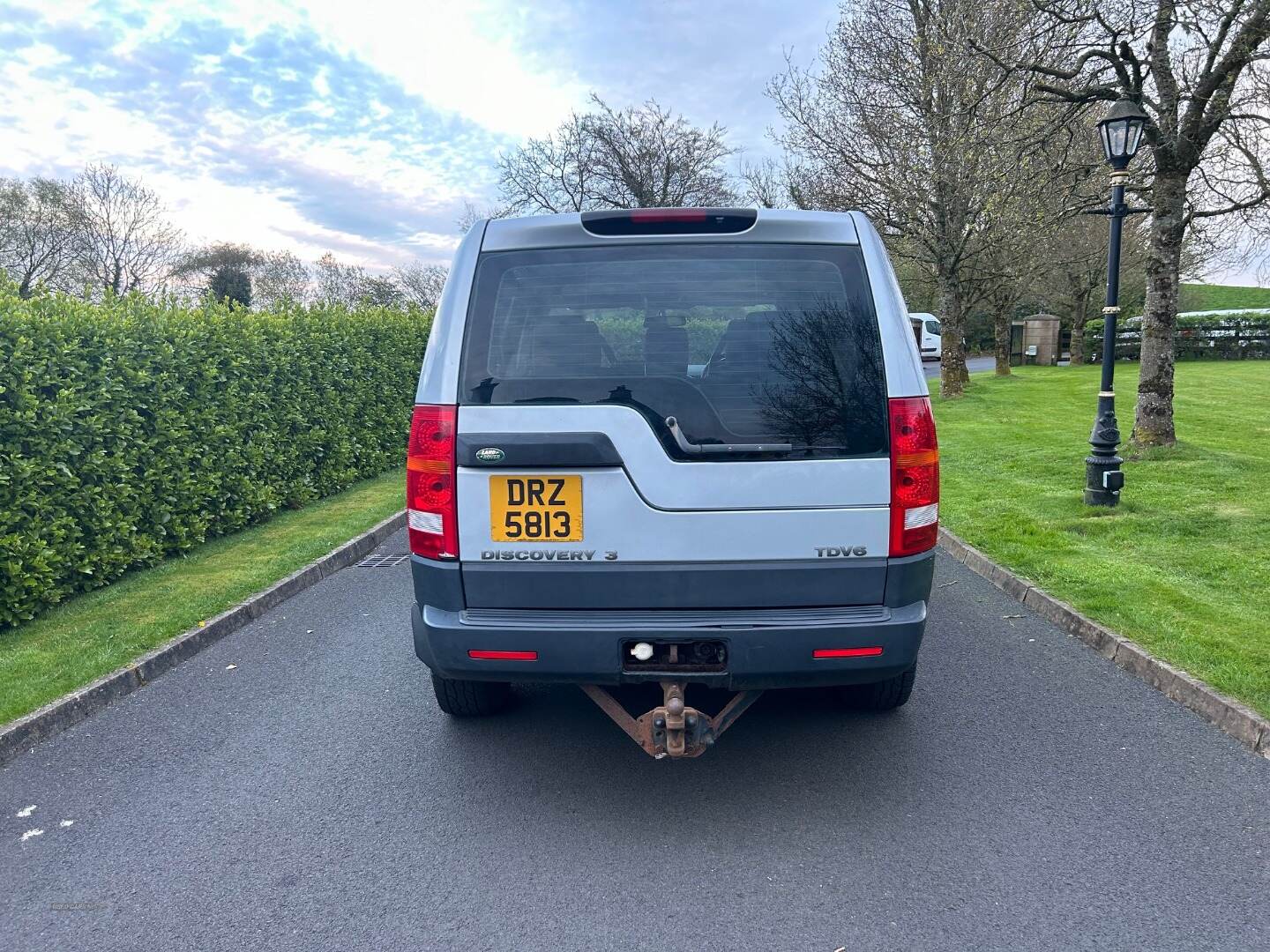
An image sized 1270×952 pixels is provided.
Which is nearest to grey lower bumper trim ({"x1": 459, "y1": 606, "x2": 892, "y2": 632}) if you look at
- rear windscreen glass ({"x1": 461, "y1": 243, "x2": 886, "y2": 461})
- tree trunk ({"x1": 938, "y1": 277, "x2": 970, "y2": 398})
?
rear windscreen glass ({"x1": 461, "y1": 243, "x2": 886, "y2": 461})

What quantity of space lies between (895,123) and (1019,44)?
8.18m

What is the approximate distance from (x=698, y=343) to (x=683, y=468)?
45 cm

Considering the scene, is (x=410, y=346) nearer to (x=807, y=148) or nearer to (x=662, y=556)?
(x=807, y=148)

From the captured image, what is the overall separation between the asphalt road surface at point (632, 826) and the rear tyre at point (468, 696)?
3.4 inches

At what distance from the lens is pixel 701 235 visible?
3.16m

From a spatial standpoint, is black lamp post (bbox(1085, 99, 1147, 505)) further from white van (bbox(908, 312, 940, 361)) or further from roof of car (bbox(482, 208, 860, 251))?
white van (bbox(908, 312, 940, 361))

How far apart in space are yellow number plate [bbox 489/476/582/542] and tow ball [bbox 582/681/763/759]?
25.9 inches

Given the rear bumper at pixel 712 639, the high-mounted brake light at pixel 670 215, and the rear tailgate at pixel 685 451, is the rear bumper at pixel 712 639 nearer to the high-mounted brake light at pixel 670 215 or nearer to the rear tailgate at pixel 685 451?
the rear tailgate at pixel 685 451

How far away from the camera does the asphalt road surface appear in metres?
2.59

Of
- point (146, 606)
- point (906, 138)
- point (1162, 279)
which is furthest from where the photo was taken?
point (906, 138)

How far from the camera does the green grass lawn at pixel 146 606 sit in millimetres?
4591

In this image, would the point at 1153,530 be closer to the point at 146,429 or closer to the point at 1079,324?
the point at 146,429

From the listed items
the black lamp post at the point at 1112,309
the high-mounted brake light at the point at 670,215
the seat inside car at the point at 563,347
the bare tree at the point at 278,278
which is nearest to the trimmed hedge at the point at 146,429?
the seat inside car at the point at 563,347

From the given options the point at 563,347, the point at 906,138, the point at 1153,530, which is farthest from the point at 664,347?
the point at 906,138
